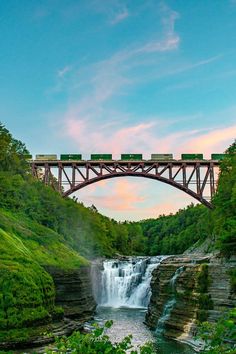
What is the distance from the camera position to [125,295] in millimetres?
40656

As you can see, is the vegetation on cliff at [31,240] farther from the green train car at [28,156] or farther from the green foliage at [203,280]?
the green foliage at [203,280]

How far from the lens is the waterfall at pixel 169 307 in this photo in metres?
23.4

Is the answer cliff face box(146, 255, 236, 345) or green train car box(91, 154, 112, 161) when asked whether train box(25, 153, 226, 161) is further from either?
cliff face box(146, 255, 236, 345)

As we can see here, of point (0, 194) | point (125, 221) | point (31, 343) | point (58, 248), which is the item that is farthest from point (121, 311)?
point (125, 221)

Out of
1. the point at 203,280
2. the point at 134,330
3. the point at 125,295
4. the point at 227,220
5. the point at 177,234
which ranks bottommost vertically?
the point at 125,295

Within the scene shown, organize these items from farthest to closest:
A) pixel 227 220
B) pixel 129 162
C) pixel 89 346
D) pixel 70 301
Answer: pixel 129 162 → pixel 70 301 → pixel 227 220 → pixel 89 346

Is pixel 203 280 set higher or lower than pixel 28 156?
lower

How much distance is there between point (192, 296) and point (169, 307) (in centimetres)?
252

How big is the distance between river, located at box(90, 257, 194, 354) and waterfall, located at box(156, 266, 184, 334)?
113mm

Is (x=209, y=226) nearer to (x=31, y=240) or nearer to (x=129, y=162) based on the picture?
(x=129, y=162)

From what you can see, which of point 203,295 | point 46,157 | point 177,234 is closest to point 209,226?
point 203,295

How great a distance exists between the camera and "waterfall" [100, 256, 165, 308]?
3916cm

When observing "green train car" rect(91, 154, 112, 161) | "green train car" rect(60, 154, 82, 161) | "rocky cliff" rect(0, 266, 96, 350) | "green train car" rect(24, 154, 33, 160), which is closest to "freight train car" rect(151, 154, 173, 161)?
"green train car" rect(91, 154, 112, 161)

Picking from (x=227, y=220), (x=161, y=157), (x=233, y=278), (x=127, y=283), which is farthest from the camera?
(x=161, y=157)
